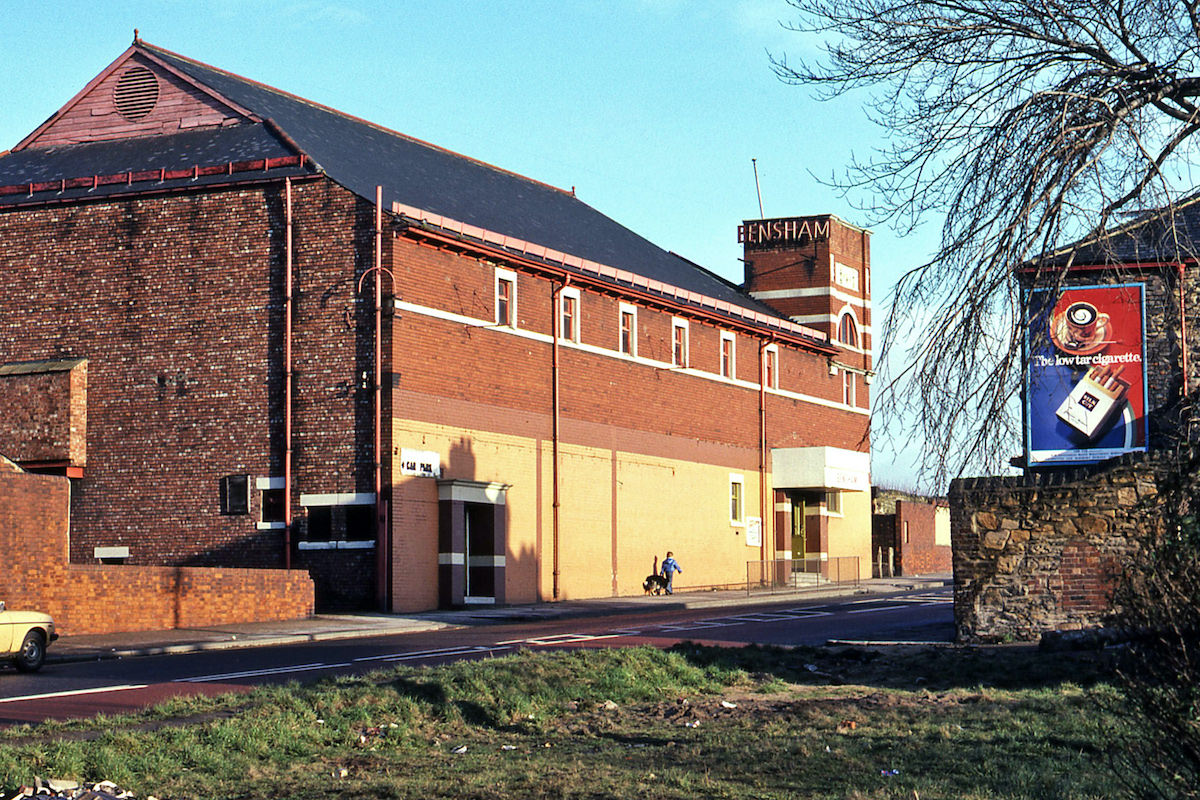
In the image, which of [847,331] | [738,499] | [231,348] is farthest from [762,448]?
[231,348]

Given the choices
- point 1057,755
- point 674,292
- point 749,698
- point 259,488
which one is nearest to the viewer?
point 1057,755

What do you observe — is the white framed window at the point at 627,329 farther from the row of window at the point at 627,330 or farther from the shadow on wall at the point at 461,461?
the shadow on wall at the point at 461,461

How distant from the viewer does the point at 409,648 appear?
22938 mm

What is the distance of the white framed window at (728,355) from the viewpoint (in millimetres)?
49031

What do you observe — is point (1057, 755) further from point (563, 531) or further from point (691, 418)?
point (691, 418)

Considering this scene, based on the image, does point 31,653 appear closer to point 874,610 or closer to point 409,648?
point 409,648

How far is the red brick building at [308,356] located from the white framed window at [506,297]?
0.09 meters

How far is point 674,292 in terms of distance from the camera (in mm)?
46094

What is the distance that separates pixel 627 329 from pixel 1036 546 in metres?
24.9

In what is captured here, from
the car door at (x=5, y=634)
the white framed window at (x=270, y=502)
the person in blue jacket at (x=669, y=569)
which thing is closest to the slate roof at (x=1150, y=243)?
the car door at (x=5, y=634)

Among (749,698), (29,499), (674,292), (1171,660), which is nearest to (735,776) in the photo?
(1171,660)

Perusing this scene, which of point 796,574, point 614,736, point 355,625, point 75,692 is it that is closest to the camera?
point 614,736

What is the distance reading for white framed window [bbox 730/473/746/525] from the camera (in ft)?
162

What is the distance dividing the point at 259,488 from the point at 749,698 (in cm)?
2232
